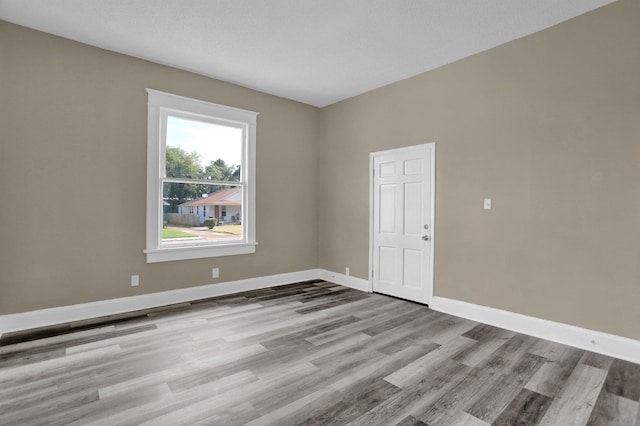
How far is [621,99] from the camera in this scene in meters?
2.79

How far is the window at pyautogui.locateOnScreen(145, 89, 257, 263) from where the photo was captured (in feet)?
13.3

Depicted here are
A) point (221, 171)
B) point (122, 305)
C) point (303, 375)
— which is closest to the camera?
point (303, 375)

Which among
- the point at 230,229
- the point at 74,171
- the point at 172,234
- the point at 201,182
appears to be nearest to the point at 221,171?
the point at 201,182

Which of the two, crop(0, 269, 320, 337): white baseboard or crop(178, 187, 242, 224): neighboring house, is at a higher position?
crop(178, 187, 242, 224): neighboring house

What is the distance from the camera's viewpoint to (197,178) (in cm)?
446

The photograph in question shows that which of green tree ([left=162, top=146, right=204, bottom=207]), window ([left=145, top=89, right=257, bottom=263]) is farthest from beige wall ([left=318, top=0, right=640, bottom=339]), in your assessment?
green tree ([left=162, top=146, right=204, bottom=207])

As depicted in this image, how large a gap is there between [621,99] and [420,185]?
6.76 ft

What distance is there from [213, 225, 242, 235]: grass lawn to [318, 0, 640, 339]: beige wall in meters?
2.70

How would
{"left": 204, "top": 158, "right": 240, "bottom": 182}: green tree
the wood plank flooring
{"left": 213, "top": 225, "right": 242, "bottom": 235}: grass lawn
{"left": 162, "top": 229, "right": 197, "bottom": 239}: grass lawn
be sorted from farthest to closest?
{"left": 213, "top": 225, "right": 242, "bottom": 235}: grass lawn < {"left": 204, "top": 158, "right": 240, "bottom": 182}: green tree < {"left": 162, "top": 229, "right": 197, "bottom": 239}: grass lawn < the wood plank flooring

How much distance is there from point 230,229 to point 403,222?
2.50 m

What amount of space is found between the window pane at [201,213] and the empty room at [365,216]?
1.2 inches

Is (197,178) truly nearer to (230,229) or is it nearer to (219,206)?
(219,206)

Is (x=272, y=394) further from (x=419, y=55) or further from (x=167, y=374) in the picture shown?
(x=419, y=55)

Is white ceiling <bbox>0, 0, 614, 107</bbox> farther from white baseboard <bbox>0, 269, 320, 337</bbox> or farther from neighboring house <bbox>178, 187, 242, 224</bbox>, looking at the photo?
white baseboard <bbox>0, 269, 320, 337</bbox>
